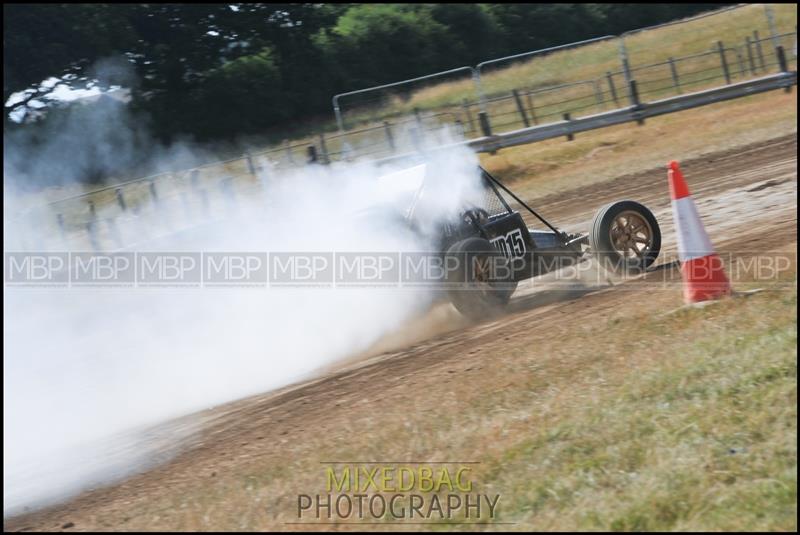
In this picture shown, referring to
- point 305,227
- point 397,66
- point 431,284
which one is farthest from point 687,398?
point 397,66

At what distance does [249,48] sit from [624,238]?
2962 centimetres

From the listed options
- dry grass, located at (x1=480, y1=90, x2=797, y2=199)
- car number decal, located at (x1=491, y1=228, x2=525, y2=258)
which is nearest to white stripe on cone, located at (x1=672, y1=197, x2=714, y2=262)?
car number decal, located at (x1=491, y1=228, x2=525, y2=258)

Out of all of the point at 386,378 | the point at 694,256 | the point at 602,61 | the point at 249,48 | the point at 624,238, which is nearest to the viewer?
the point at 694,256

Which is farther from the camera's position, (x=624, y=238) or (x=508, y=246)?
(x=624, y=238)

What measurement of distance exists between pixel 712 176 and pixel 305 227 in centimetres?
700

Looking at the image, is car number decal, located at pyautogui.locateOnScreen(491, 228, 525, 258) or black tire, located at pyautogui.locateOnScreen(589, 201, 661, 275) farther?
black tire, located at pyautogui.locateOnScreen(589, 201, 661, 275)

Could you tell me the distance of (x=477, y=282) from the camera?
7676 millimetres

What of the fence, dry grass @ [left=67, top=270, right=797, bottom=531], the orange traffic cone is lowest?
dry grass @ [left=67, top=270, right=797, bottom=531]

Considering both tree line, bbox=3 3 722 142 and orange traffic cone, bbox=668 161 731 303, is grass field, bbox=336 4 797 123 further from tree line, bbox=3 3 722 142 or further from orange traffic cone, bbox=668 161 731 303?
orange traffic cone, bbox=668 161 731 303

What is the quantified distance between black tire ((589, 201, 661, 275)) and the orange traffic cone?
1.47 metres

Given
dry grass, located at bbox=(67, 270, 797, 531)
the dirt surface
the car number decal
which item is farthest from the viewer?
the car number decal

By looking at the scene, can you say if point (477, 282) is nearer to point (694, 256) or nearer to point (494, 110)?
point (694, 256)

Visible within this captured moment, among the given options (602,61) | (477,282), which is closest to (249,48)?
(602,61)

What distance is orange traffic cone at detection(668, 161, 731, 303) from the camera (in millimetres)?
6500
